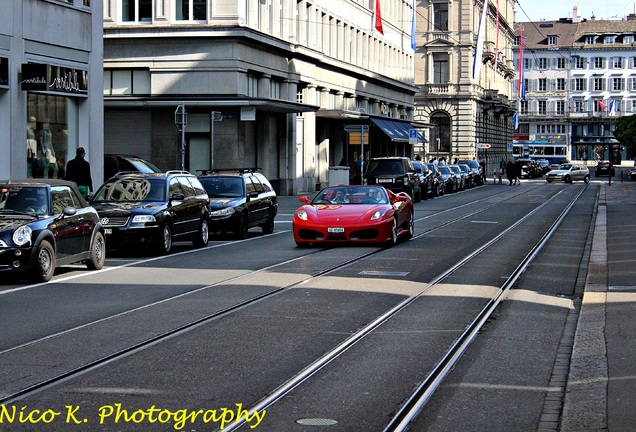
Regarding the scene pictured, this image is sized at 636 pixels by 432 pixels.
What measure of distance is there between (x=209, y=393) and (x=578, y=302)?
7401 millimetres

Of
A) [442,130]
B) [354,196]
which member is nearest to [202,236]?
[354,196]

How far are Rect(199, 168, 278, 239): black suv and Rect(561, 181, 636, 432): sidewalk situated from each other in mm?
8953

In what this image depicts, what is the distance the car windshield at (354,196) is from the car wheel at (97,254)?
20.1 ft

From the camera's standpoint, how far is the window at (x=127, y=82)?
4505 centimetres

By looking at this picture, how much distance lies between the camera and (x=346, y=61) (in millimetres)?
62594

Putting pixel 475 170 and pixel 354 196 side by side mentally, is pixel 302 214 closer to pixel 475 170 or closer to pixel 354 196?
pixel 354 196

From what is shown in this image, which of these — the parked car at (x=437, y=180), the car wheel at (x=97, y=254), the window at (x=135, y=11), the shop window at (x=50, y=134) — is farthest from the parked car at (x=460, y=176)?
the car wheel at (x=97, y=254)

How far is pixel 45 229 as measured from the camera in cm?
1645

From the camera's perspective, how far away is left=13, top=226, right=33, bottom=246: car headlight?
15865 mm

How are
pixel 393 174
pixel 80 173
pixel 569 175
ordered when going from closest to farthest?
1. pixel 80 173
2. pixel 393 174
3. pixel 569 175

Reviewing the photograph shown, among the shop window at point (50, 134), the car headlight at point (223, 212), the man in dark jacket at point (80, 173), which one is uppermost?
the shop window at point (50, 134)

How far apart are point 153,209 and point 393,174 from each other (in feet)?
81.8

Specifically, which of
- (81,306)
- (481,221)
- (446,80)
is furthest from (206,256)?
(446,80)

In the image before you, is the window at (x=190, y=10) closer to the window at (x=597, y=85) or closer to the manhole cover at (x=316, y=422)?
the manhole cover at (x=316, y=422)
